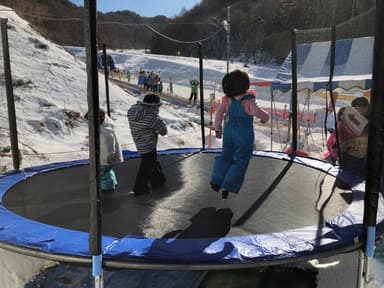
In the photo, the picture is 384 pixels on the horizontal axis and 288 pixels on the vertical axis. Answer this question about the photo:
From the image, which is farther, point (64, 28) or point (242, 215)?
point (64, 28)

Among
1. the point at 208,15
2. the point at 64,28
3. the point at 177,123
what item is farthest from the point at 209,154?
the point at 208,15

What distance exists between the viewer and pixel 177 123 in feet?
25.6

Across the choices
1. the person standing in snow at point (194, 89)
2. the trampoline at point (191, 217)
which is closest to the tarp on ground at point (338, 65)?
the trampoline at point (191, 217)

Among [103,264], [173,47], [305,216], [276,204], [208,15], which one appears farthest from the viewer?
[208,15]

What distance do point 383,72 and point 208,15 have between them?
3765 cm

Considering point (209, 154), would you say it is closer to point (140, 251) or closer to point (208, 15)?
point (140, 251)

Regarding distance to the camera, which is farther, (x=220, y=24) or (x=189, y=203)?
(x=220, y=24)

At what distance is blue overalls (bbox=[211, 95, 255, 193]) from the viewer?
88.7 inches

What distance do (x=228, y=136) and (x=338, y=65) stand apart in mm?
2980

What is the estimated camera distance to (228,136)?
2.33 meters

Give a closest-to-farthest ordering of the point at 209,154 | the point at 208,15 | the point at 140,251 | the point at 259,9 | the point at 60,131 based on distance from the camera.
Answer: the point at 140,251 < the point at 209,154 < the point at 60,131 < the point at 259,9 < the point at 208,15

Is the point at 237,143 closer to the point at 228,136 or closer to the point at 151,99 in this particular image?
the point at 228,136

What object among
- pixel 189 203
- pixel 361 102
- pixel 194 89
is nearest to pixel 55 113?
pixel 189 203

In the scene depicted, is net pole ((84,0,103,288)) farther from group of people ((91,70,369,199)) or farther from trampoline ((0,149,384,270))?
group of people ((91,70,369,199))
